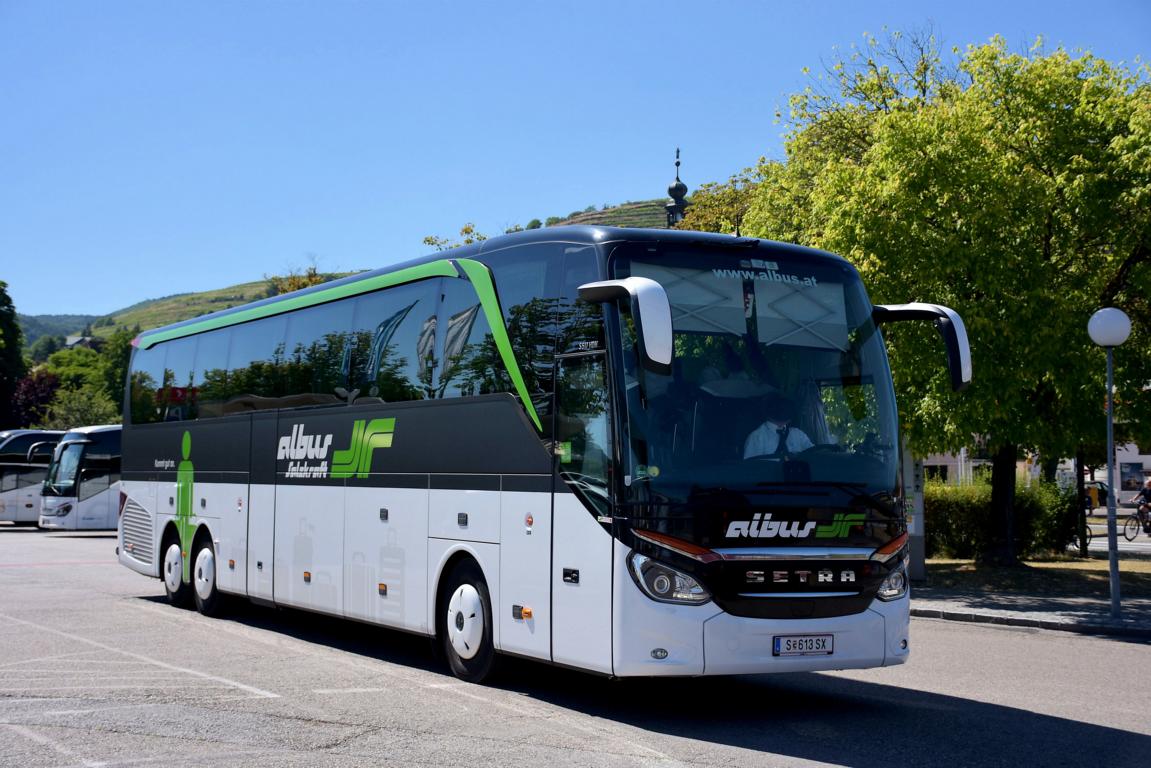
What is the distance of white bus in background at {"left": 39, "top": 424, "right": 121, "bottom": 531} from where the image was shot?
38.0m

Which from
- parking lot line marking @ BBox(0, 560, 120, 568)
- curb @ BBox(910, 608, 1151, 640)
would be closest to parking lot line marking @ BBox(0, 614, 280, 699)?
parking lot line marking @ BBox(0, 560, 120, 568)

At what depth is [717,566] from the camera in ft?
28.4

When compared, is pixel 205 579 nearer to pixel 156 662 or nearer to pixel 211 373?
pixel 211 373

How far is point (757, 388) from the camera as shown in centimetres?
912

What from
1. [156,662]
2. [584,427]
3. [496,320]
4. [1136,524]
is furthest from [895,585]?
[1136,524]

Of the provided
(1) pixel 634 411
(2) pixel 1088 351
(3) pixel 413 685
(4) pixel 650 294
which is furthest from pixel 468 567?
(2) pixel 1088 351

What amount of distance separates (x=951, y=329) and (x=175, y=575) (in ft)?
38.3

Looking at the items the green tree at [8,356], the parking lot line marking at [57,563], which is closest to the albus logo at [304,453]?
the parking lot line marking at [57,563]

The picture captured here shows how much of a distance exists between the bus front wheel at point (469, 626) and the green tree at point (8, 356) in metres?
88.0

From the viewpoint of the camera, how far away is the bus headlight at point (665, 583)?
863 cm

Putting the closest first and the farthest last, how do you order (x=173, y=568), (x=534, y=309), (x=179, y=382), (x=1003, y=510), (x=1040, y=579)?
1. (x=534, y=309)
2. (x=173, y=568)
3. (x=179, y=382)
4. (x=1040, y=579)
5. (x=1003, y=510)

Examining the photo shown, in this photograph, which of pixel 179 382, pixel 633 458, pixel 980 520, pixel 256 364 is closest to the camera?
pixel 633 458

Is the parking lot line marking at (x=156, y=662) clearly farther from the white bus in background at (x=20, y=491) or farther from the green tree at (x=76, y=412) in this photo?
the green tree at (x=76, y=412)

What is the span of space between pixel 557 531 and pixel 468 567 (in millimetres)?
1658
